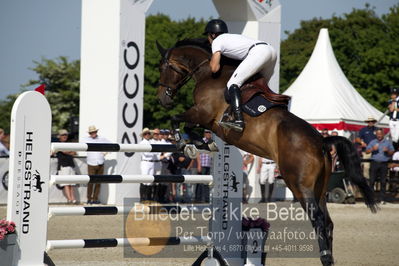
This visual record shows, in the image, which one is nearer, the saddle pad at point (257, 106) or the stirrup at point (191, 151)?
the saddle pad at point (257, 106)

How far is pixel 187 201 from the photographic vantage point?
15.9 metres

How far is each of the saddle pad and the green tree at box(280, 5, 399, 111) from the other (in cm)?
3442

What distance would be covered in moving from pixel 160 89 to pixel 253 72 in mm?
1174

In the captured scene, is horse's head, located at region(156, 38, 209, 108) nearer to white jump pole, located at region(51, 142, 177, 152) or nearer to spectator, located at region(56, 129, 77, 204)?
white jump pole, located at region(51, 142, 177, 152)

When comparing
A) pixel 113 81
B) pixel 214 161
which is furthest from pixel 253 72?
pixel 113 81

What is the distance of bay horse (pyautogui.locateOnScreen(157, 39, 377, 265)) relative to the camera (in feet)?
19.9

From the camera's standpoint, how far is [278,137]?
627 cm

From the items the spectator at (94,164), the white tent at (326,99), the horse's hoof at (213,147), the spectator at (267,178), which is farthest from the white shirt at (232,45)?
the white tent at (326,99)

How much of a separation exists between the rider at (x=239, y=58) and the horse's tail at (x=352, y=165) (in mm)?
940

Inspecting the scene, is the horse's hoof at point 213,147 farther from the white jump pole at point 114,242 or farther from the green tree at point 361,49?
the green tree at point 361,49

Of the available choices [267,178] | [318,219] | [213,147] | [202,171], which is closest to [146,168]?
[202,171]

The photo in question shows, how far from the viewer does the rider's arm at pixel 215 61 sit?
6.66 metres

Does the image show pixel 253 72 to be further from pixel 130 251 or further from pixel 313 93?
pixel 313 93

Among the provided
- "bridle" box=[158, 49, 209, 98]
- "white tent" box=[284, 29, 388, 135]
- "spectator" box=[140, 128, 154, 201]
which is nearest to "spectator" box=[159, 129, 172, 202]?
"spectator" box=[140, 128, 154, 201]
